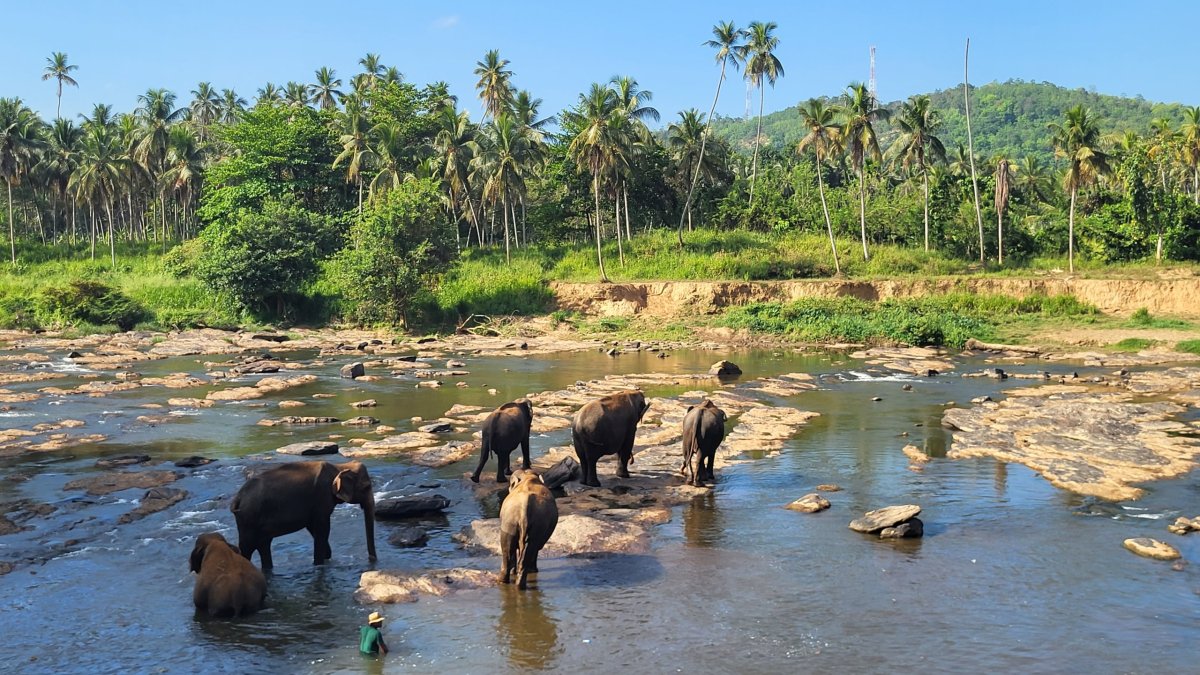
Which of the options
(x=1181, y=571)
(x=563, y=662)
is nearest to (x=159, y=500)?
(x=563, y=662)

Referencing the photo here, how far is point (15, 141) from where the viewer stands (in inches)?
2857

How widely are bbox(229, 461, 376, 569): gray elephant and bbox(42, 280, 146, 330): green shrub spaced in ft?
165

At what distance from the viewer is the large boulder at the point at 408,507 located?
14.6m

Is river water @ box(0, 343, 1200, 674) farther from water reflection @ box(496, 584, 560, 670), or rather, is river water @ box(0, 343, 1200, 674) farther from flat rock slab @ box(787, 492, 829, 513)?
flat rock slab @ box(787, 492, 829, 513)

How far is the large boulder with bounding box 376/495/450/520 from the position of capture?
14.6m

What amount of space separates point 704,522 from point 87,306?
175ft

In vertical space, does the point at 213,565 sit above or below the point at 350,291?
Answer: below

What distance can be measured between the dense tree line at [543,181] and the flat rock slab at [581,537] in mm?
41331

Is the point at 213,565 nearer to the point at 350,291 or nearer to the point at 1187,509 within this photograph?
the point at 1187,509

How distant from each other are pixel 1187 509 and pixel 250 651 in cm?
1416

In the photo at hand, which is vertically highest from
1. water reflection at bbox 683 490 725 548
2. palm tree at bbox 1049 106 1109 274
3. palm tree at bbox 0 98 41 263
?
palm tree at bbox 0 98 41 263

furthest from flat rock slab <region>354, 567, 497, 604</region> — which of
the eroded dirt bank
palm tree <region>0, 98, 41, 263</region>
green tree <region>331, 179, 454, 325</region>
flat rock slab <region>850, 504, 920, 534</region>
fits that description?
palm tree <region>0, 98, 41, 263</region>

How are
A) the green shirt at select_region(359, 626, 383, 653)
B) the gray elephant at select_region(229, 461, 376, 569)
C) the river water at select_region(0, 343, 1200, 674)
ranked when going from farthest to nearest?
the gray elephant at select_region(229, 461, 376, 569) < the river water at select_region(0, 343, 1200, 674) < the green shirt at select_region(359, 626, 383, 653)

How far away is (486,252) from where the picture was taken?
6888cm
